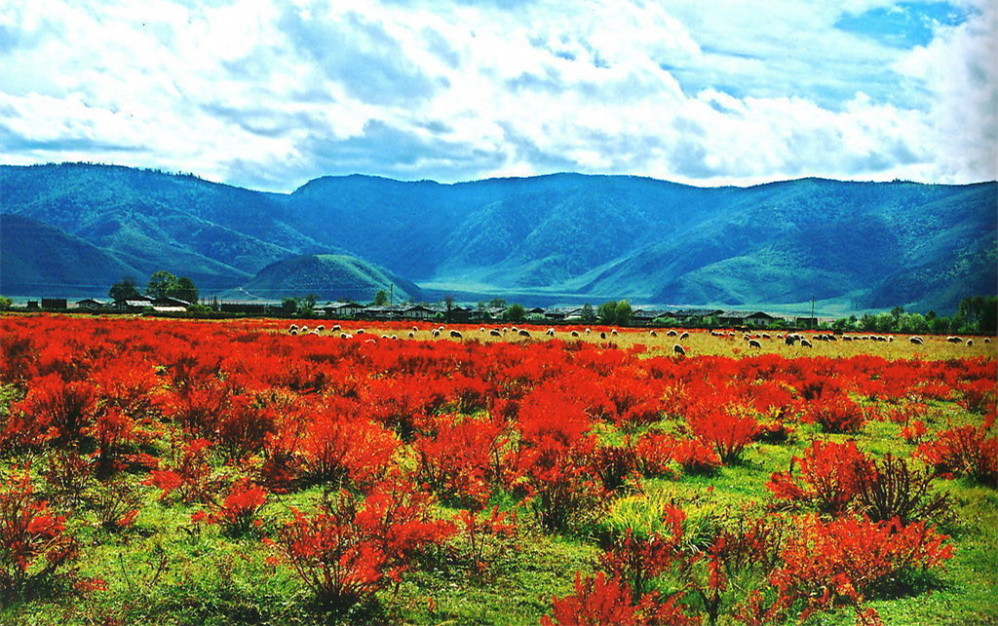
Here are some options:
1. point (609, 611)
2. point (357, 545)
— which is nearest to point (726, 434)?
point (609, 611)

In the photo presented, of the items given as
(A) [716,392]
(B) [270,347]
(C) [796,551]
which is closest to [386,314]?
(B) [270,347]

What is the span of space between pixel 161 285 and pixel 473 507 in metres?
196

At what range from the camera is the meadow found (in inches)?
259

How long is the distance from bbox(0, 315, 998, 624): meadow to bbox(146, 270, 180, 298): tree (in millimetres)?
178434

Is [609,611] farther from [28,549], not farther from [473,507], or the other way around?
[28,549]

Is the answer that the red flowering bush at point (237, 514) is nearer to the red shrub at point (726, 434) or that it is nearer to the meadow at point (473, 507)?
the meadow at point (473, 507)

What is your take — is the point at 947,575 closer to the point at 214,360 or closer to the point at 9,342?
the point at 214,360

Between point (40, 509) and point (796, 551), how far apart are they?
314 inches

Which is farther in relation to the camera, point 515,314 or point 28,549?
point 515,314

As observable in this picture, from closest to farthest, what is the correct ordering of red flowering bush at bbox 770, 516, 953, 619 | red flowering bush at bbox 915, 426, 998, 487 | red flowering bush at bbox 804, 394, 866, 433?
1. red flowering bush at bbox 770, 516, 953, 619
2. red flowering bush at bbox 915, 426, 998, 487
3. red flowering bush at bbox 804, 394, 866, 433

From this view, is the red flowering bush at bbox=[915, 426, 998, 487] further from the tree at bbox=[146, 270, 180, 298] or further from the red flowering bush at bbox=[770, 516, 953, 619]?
the tree at bbox=[146, 270, 180, 298]

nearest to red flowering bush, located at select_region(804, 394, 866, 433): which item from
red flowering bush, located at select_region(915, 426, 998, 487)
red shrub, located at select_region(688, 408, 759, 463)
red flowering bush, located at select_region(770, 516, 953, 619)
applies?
red flowering bush, located at select_region(915, 426, 998, 487)

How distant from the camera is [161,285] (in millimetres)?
184000

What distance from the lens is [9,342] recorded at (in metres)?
20.8
